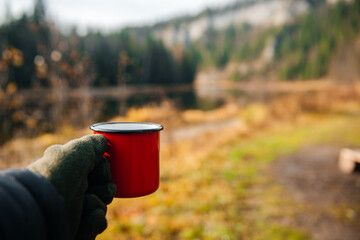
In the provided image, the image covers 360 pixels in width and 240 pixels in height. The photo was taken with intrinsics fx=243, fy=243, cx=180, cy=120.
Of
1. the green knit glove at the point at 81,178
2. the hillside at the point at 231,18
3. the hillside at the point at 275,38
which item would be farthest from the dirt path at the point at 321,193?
the hillside at the point at 231,18

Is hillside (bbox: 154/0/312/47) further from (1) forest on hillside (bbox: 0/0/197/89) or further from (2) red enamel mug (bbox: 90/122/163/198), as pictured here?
(2) red enamel mug (bbox: 90/122/163/198)

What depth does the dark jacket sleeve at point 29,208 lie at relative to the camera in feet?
A: 2.04

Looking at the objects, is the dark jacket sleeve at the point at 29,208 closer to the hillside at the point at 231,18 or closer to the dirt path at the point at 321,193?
the dirt path at the point at 321,193

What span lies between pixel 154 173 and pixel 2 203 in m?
0.59

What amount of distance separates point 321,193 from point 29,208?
14.9 ft

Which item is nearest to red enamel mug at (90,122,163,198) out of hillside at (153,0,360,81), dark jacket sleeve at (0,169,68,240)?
dark jacket sleeve at (0,169,68,240)

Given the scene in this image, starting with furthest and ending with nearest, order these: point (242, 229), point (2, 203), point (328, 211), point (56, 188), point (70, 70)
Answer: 1. point (70, 70)
2. point (328, 211)
3. point (242, 229)
4. point (56, 188)
5. point (2, 203)

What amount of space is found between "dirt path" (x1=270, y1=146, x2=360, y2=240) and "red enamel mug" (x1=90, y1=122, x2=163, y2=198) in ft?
9.34

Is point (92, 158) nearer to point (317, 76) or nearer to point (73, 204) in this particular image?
point (73, 204)

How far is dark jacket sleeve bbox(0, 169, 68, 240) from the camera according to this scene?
0.62m

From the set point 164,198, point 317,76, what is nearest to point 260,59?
point 317,76

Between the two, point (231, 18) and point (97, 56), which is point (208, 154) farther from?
point (231, 18)

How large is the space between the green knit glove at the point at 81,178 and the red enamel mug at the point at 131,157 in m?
0.06

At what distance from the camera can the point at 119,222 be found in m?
3.19
